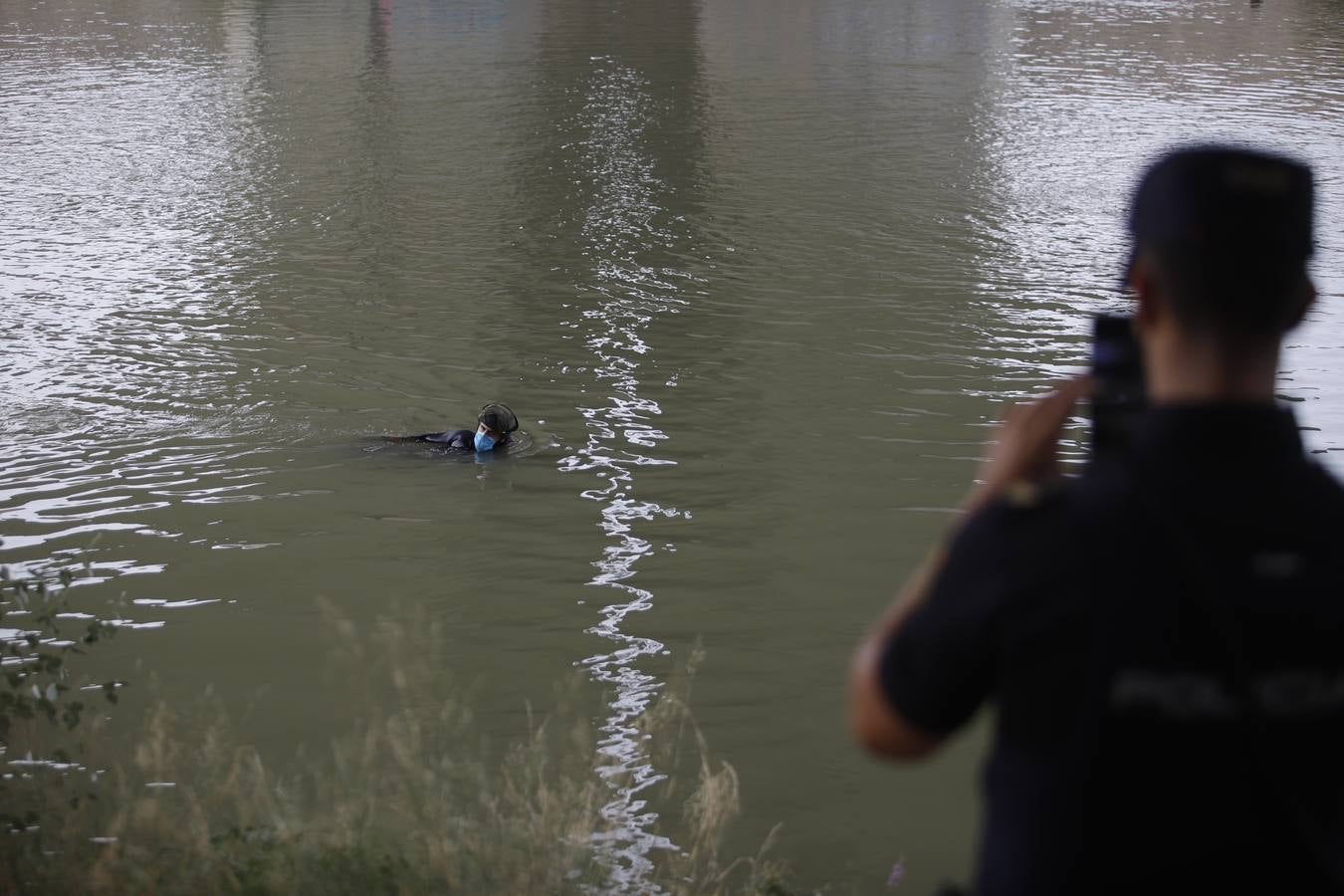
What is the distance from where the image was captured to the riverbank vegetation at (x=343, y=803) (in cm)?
440

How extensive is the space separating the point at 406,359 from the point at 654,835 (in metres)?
6.90

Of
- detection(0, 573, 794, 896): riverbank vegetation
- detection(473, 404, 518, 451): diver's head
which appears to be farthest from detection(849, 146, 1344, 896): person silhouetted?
detection(473, 404, 518, 451): diver's head

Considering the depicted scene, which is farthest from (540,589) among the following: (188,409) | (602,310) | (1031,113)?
(1031,113)

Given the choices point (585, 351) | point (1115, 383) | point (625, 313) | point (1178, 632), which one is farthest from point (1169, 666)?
point (625, 313)

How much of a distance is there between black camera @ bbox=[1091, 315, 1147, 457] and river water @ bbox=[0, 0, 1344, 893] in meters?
3.41

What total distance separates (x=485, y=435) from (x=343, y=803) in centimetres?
427

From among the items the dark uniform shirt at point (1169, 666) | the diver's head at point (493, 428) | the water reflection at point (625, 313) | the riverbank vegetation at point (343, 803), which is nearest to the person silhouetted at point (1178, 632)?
the dark uniform shirt at point (1169, 666)

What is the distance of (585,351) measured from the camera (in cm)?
1174

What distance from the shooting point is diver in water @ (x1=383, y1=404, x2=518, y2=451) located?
29.6 ft

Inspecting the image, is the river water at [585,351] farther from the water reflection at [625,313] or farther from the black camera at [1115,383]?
the black camera at [1115,383]

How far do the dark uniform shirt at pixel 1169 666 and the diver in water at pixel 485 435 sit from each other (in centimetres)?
751

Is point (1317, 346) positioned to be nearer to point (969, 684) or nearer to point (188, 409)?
point (188, 409)

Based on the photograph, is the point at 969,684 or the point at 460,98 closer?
the point at 969,684

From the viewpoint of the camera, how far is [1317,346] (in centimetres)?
1171
